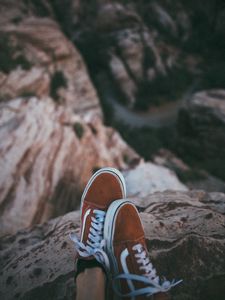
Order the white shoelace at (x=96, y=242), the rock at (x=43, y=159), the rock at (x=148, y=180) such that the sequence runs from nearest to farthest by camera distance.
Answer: the white shoelace at (x=96, y=242) → the rock at (x=43, y=159) → the rock at (x=148, y=180)

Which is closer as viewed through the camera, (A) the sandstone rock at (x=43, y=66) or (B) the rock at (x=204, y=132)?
(A) the sandstone rock at (x=43, y=66)

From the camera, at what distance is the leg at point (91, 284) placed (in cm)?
158

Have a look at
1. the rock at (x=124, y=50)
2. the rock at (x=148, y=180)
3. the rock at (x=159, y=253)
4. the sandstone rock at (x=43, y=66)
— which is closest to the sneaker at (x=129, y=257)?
the rock at (x=159, y=253)

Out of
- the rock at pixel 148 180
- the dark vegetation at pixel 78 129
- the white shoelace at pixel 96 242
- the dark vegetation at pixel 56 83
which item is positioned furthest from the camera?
the dark vegetation at pixel 56 83

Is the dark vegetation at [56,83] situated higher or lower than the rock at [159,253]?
lower

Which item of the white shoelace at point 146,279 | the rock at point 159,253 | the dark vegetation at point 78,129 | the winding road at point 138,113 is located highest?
the white shoelace at point 146,279

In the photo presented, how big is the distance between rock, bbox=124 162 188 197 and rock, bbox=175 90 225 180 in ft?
14.4

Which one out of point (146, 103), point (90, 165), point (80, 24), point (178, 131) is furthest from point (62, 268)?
point (80, 24)

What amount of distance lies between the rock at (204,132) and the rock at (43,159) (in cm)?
489

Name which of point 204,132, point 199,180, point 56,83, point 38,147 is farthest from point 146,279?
point 56,83

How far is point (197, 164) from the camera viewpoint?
10.7 meters

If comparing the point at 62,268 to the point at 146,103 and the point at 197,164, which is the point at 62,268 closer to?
A: the point at 197,164

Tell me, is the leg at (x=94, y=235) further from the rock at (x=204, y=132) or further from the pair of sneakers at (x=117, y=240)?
the rock at (x=204, y=132)

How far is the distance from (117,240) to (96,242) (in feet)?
0.59
